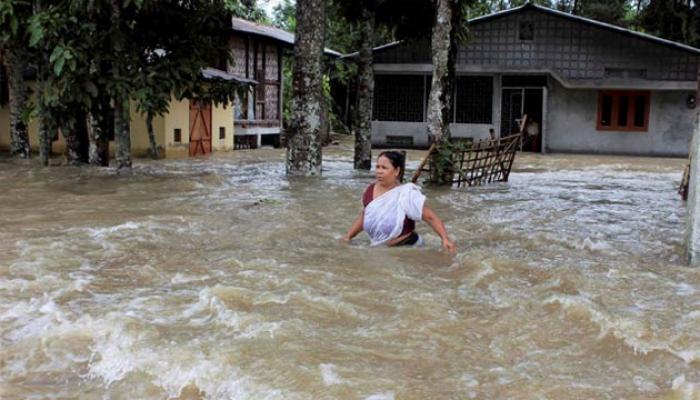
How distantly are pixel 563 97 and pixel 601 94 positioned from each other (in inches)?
42.8

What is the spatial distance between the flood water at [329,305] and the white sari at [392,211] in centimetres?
17

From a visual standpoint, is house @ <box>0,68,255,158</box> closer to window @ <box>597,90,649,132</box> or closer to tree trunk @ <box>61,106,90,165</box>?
tree trunk @ <box>61,106,90,165</box>

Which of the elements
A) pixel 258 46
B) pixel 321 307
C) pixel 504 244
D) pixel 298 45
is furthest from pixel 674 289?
pixel 258 46

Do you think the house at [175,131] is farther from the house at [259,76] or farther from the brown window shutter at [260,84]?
the brown window shutter at [260,84]

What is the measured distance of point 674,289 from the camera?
564cm

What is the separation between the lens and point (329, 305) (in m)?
4.99

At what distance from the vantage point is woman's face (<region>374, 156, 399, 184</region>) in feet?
20.5

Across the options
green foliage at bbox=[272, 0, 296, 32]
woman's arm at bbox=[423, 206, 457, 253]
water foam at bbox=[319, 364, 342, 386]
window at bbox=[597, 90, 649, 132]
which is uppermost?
green foliage at bbox=[272, 0, 296, 32]

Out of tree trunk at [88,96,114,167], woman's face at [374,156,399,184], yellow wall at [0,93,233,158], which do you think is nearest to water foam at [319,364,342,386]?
woman's face at [374,156,399,184]

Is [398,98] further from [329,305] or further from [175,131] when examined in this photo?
[329,305]

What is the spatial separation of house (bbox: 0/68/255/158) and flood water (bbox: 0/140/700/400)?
8372mm

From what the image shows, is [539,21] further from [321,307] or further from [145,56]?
[321,307]

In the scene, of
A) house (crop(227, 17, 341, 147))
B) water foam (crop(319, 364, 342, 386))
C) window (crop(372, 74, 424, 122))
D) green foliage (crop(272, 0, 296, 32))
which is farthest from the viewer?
green foliage (crop(272, 0, 296, 32))

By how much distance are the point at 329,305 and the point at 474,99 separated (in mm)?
19273
